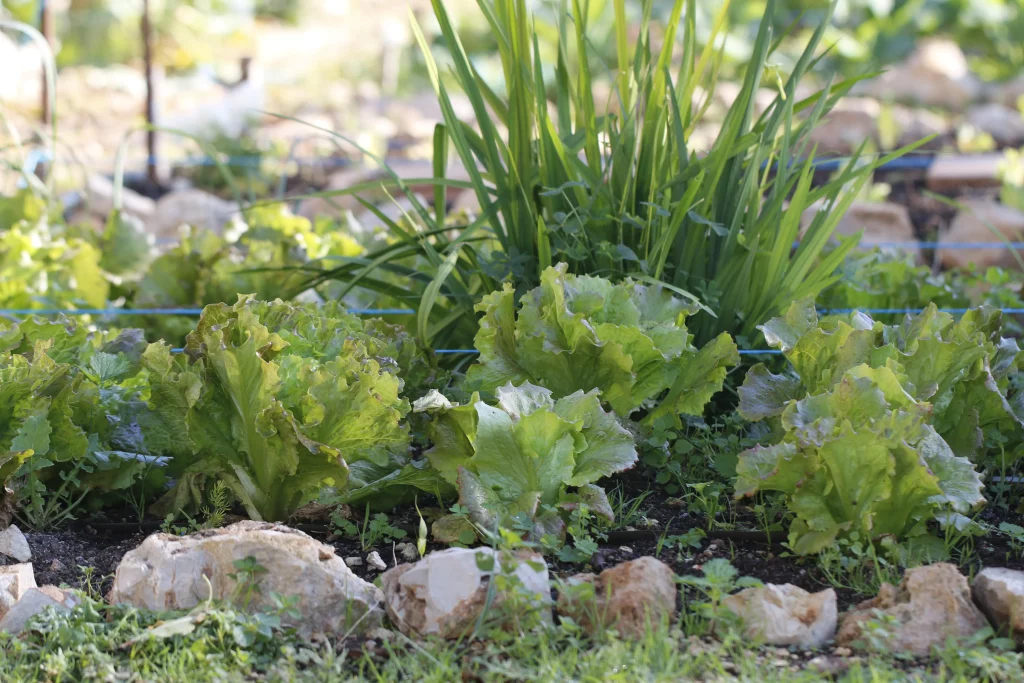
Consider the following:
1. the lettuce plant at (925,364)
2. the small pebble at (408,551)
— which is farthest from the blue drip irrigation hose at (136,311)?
the lettuce plant at (925,364)

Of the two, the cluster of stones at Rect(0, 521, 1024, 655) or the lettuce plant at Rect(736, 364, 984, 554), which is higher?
the lettuce plant at Rect(736, 364, 984, 554)

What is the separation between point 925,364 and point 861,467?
1.17 feet

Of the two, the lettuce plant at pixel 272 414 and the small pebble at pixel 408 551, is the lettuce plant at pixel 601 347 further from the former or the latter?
the small pebble at pixel 408 551

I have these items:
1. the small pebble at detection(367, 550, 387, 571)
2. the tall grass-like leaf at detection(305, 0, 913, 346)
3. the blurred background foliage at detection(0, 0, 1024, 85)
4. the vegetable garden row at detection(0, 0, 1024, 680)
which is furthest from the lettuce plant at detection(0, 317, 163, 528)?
the blurred background foliage at detection(0, 0, 1024, 85)

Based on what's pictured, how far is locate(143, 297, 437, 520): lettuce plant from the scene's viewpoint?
1.95 meters

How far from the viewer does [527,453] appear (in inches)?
76.3

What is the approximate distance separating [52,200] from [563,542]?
2.83m

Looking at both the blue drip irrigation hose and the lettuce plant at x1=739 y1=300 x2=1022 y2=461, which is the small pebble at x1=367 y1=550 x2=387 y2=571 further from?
the blue drip irrigation hose

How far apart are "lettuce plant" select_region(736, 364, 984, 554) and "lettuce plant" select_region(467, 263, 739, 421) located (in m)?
0.33

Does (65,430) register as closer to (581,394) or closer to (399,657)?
(399,657)

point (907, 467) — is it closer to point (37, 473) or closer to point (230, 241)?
point (37, 473)

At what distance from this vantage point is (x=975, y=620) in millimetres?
1657

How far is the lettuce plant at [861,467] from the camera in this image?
1805mm

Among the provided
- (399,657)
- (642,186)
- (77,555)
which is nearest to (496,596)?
(399,657)
